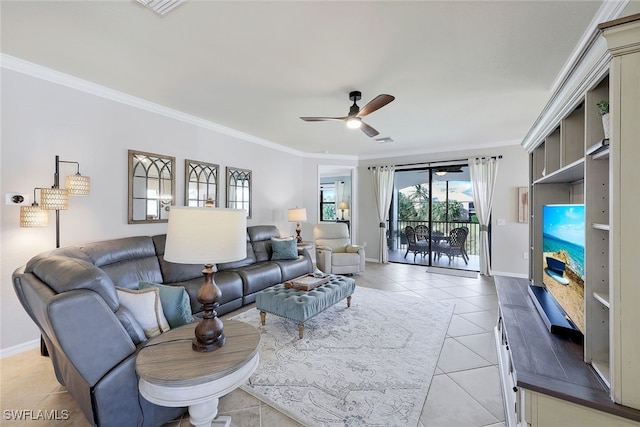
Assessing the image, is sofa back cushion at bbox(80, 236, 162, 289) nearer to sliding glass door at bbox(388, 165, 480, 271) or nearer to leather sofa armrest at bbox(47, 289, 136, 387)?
leather sofa armrest at bbox(47, 289, 136, 387)

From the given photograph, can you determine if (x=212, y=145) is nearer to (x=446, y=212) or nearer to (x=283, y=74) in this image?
(x=283, y=74)

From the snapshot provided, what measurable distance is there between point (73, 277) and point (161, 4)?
5.89ft

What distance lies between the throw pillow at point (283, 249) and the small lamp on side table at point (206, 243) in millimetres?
3102

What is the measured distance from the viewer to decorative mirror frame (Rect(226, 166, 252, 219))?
4.72 metres

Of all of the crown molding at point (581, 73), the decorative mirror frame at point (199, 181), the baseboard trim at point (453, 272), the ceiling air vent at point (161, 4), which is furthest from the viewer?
the baseboard trim at point (453, 272)

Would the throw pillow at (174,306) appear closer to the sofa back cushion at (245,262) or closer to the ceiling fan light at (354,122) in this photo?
the sofa back cushion at (245,262)

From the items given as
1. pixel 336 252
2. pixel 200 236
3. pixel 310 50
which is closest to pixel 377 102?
pixel 310 50

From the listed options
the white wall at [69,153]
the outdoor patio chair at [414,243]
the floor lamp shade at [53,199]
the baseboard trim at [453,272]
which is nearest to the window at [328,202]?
the outdoor patio chair at [414,243]

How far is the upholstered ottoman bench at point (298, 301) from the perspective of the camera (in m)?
2.71

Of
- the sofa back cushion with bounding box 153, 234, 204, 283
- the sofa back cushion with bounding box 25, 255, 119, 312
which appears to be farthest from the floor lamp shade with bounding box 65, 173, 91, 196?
the sofa back cushion with bounding box 25, 255, 119, 312

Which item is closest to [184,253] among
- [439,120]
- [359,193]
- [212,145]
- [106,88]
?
[106,88]

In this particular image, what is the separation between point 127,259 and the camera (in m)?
3.00

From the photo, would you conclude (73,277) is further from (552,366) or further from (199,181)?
(199,181)

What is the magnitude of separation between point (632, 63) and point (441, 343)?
254cm
